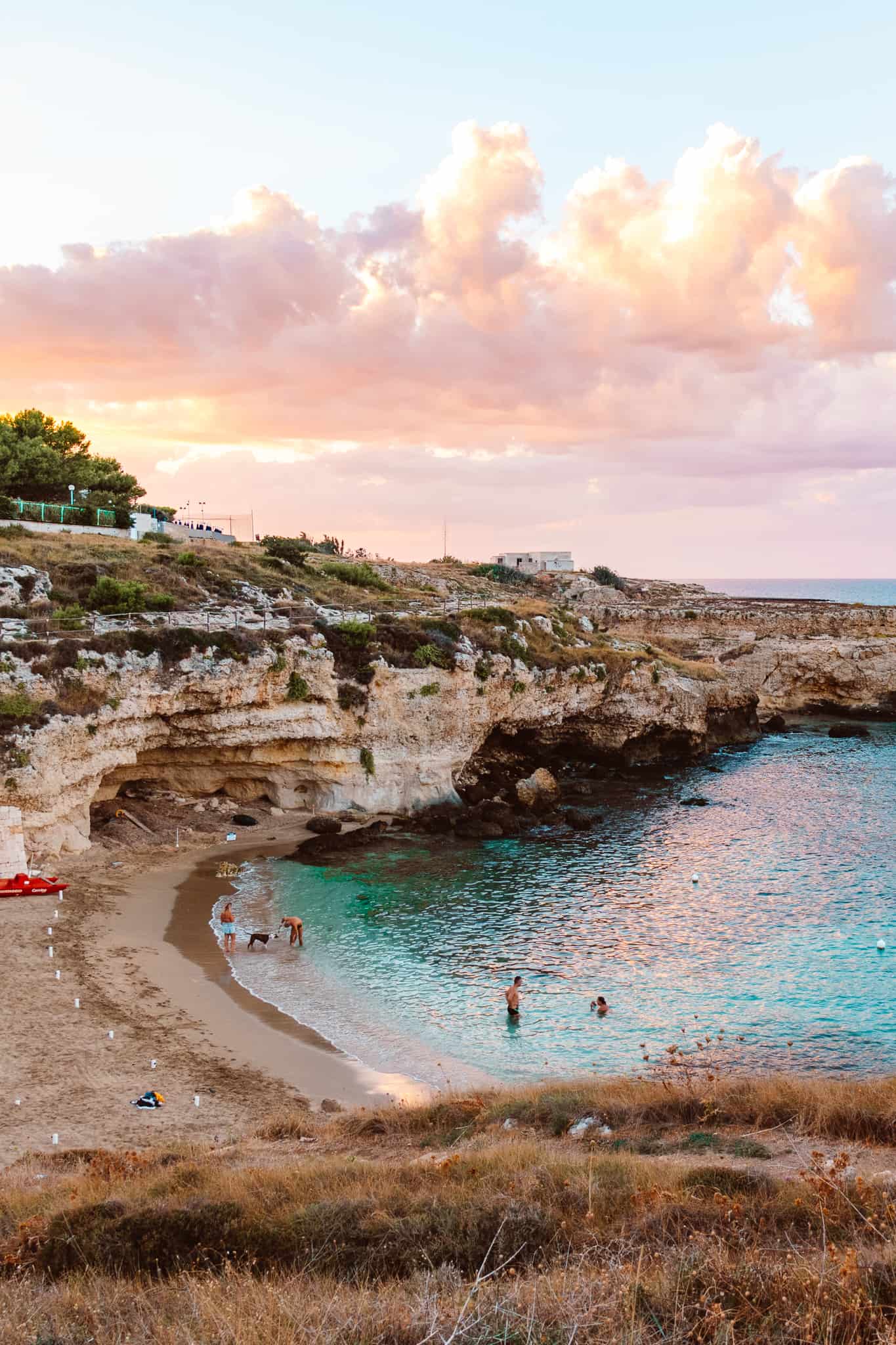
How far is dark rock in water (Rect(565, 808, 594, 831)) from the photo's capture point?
39.3 metres

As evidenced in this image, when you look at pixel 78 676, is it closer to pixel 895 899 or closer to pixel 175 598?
pixel 175 598

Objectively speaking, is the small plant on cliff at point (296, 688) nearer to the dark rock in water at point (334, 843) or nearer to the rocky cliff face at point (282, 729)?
the rocky cliff face at point (282, 729)

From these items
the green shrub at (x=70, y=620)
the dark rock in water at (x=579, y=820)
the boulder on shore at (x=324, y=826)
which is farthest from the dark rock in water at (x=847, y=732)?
the green shrub at (x=70, y=620)

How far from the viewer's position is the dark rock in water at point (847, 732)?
2426 inches

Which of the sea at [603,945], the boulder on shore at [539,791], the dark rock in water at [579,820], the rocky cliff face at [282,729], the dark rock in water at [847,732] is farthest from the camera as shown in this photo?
the dark rock in water at [847,732]

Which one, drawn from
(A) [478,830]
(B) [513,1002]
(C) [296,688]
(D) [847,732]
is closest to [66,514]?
(C) [296,688]

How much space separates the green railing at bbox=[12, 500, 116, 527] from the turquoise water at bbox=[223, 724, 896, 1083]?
119ft

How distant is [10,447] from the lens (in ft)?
204

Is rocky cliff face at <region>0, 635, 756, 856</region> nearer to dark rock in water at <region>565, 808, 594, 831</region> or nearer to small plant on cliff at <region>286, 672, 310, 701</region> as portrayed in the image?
small plant on cliff at <region>286, 672, 310, 701</region>

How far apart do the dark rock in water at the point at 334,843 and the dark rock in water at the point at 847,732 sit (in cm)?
3823

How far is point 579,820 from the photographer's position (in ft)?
130

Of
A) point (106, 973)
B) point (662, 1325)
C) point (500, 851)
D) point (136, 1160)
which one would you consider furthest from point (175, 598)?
point (662, 1325)

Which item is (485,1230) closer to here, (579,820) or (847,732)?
(579,820)

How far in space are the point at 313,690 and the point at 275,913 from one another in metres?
11.8
